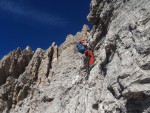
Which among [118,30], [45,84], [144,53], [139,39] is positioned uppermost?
[45,84]

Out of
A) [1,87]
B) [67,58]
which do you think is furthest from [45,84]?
[1,87]

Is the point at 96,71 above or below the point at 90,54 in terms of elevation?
below

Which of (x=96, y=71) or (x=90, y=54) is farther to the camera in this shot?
(x=90, y=54)

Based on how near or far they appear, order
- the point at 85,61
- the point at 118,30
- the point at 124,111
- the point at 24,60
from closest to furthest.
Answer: the point at 124,111, the point at 118,30, the point at 85,61, the point at 24,60

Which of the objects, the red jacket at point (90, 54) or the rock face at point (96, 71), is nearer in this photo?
the rock face at point (96, 71)

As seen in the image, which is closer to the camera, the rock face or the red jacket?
the rock face

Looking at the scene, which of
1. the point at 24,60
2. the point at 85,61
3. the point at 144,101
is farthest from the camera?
the point at 24,60

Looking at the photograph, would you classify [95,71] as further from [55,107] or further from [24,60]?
[24,60]

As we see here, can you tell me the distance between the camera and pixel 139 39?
1039 centimetres

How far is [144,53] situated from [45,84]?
19.4 metres

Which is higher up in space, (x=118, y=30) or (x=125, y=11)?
(x=125, y=11)

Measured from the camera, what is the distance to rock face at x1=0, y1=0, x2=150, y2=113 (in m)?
9.96

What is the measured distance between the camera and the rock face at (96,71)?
32.7 feet

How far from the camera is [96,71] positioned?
15.7 meters
